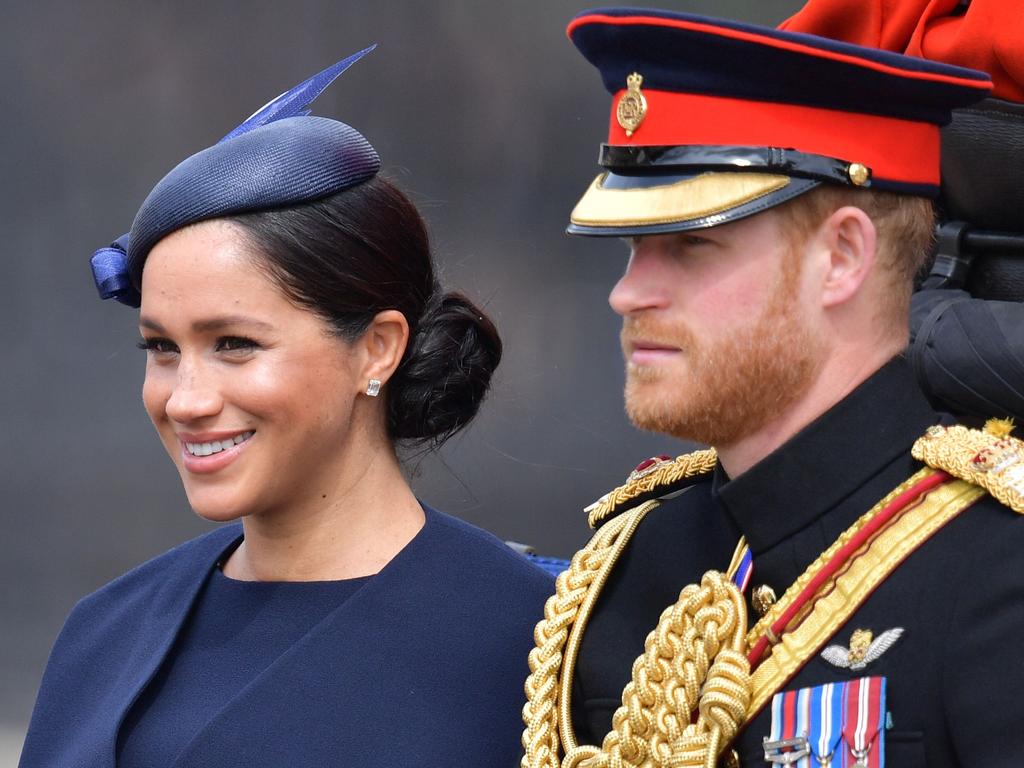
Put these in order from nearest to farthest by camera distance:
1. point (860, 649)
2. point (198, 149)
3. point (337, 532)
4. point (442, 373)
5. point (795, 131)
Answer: point (860, 649), point (795, 131), point (337, 532), point (442, 373), point (198, 149)

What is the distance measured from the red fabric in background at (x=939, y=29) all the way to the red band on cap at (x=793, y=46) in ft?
0.94

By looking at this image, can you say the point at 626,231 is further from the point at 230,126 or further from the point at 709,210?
the point at 230,126

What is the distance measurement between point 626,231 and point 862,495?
15.5 inches

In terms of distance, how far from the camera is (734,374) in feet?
5.92

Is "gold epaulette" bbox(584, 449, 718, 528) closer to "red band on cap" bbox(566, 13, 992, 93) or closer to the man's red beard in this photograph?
the man's red beard

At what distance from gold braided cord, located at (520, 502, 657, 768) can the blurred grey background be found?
229 cm

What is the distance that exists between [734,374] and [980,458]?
280 mm

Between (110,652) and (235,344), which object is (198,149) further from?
(235,344)

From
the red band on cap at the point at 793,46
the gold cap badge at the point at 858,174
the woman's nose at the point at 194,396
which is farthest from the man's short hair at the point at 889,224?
the woman's nose at the point at 194,396

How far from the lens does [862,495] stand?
1.85 m

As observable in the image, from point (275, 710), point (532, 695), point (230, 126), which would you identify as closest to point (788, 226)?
point (532, 695)

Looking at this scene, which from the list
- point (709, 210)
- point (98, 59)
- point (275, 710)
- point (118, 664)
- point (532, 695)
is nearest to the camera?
point (709, 210)

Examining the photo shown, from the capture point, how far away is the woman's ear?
233cm

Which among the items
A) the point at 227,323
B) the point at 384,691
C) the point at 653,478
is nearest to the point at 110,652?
the point at 384,691
